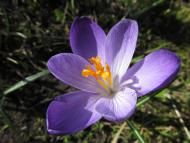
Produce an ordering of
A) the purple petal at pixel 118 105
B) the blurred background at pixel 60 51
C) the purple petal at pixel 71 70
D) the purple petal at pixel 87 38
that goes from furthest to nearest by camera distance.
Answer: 1. the blurred background at pixel 60 51
2. the purple petal at pixel 87 38
3. the purple petal at pixel 71 70
4. the purple petal at pixel 118 105

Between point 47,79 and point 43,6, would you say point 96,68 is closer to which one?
point 47,79

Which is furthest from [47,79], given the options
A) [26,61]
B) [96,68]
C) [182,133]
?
[182,133]

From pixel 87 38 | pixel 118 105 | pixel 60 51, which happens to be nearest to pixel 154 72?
pixel 118 105

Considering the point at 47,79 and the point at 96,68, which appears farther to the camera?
the point at 47,79

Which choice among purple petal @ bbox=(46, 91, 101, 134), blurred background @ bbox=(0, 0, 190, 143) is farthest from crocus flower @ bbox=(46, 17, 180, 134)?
blurred background @ bbox=(0, 0, 190, 143)

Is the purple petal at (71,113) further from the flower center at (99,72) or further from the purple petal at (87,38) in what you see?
the purple petal at (87,38)

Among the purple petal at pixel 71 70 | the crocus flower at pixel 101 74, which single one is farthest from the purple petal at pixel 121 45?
the purple petal at pixel 71 70

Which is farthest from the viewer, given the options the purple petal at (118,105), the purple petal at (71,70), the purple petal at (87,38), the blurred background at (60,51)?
the blurred background at (60,51)
